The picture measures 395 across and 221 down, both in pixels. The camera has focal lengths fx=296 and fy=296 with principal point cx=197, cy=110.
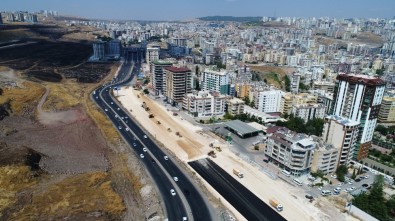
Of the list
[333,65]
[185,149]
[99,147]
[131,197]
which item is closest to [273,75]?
[333,65]

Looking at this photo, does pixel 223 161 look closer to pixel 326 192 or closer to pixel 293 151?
pixel 293 151

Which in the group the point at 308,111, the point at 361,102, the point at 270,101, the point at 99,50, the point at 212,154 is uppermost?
the point at 361,102

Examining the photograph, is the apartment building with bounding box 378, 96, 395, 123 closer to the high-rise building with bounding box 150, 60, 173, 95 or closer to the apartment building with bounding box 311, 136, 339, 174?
the apartment building with bounding box 311, 136, 339, 174

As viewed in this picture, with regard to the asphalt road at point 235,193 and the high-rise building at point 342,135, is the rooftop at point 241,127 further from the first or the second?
the high-rise building at point 342,135

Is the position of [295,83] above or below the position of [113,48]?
below

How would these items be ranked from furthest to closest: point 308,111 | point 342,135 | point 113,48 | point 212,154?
point 113,48
point 308,111
point 212,154
point 342,135

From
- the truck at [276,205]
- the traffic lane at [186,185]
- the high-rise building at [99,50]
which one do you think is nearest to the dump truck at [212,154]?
the traffic lane at [186,185]

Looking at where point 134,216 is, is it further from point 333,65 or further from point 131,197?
point 333,65

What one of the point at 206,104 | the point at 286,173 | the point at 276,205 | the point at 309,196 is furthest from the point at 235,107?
the point at 276,205
